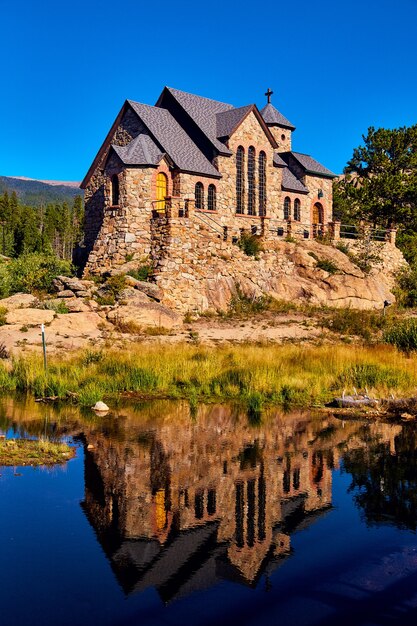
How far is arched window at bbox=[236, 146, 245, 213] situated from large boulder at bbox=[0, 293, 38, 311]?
18410 millimetres

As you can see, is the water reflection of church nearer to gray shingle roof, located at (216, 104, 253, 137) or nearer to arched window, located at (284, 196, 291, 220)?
gray shingle roof, located at (216, 104, 253, 137)

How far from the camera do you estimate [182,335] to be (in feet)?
114

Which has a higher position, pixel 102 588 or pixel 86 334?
pixel 86 334

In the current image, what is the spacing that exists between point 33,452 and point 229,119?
38412mm

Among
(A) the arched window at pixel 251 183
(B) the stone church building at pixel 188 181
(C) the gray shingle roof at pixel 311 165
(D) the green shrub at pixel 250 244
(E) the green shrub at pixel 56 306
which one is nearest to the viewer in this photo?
(E) the green shrub at pixel 56 306

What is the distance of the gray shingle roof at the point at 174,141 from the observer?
45969 millimetres

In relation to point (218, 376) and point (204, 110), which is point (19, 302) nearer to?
point (218, 376)

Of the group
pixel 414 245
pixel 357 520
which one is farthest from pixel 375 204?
pixel 357 520

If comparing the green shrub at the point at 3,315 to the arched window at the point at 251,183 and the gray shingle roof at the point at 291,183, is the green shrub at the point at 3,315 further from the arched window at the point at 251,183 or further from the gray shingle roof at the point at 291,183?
the gray shingle roof at the point at 291,183

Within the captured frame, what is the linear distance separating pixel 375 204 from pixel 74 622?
177 ft

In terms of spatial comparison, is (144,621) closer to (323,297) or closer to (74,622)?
(74,622)

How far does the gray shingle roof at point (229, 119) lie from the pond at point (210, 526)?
32.9m

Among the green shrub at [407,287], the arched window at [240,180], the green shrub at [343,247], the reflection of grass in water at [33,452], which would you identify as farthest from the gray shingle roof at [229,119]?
the reflection of grass in water at [33,452]

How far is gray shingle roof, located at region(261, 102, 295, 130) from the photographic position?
5944 centimetres
